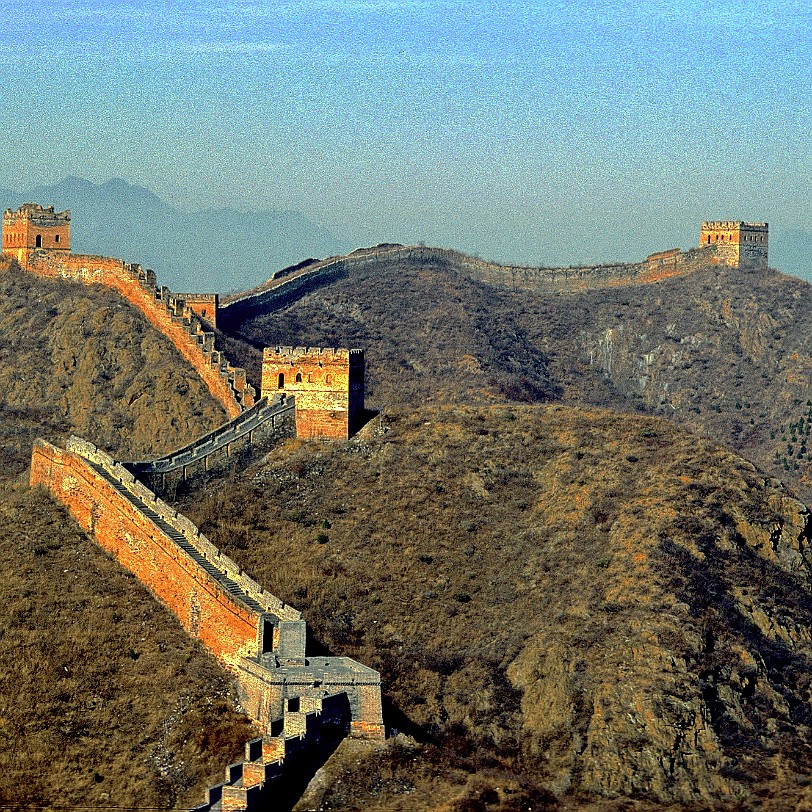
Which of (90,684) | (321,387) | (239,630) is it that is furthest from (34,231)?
(90,684)

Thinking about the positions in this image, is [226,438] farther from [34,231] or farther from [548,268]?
[548,268]

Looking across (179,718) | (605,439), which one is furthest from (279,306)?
(179,718)

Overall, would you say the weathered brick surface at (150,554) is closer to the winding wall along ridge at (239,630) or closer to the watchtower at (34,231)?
the winding wall along ridge at (239,630)

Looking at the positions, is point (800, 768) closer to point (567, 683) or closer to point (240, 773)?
point (567, 683)

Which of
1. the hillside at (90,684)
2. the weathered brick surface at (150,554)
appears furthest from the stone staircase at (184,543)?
the hillside at (90,684)

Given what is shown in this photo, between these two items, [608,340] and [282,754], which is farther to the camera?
[608,340]
